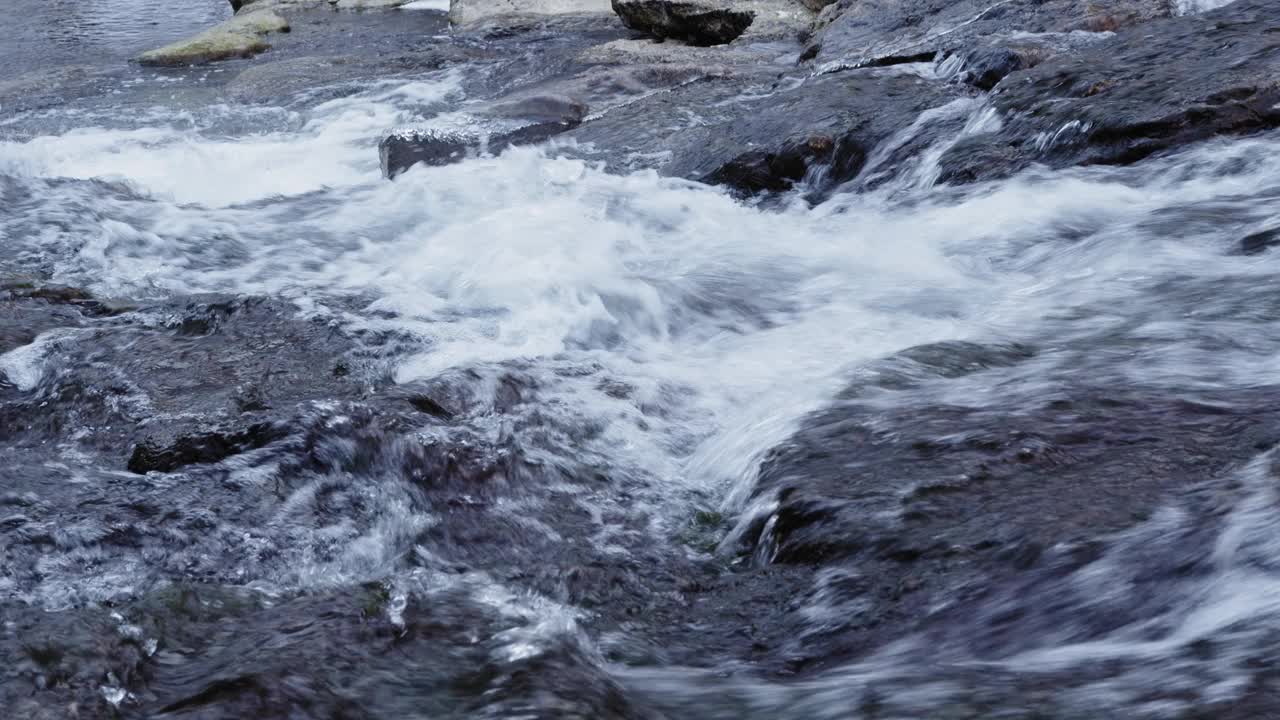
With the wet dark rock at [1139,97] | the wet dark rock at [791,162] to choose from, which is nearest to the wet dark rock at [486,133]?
the wet dark rock at [791,162]

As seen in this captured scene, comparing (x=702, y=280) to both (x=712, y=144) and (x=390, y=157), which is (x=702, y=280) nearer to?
(x=712, y=144)

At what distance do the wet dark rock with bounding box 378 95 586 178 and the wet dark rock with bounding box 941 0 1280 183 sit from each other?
3.29 meters

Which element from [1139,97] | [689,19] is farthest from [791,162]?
[689,19]

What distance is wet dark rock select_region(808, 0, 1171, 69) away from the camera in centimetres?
761

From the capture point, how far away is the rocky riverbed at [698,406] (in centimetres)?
229

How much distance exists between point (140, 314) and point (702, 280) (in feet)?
7.84

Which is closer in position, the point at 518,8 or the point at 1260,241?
the point at 1260,241

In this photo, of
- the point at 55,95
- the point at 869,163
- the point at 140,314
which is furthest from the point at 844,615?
the point at 55,95

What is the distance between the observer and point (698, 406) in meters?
4.09

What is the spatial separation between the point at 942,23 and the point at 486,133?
134 inches

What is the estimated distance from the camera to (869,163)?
257 inches

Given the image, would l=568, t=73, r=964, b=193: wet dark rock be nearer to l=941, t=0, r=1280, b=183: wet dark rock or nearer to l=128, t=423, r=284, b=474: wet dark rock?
l=941, t=0, r=1280, b=183: wet dark rock

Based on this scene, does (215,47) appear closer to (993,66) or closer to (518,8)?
(518,8)

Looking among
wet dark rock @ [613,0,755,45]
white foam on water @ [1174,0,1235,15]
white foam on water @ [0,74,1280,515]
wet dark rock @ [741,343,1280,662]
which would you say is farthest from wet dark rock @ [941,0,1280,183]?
wet dark rock @ [613,0,755,45]
